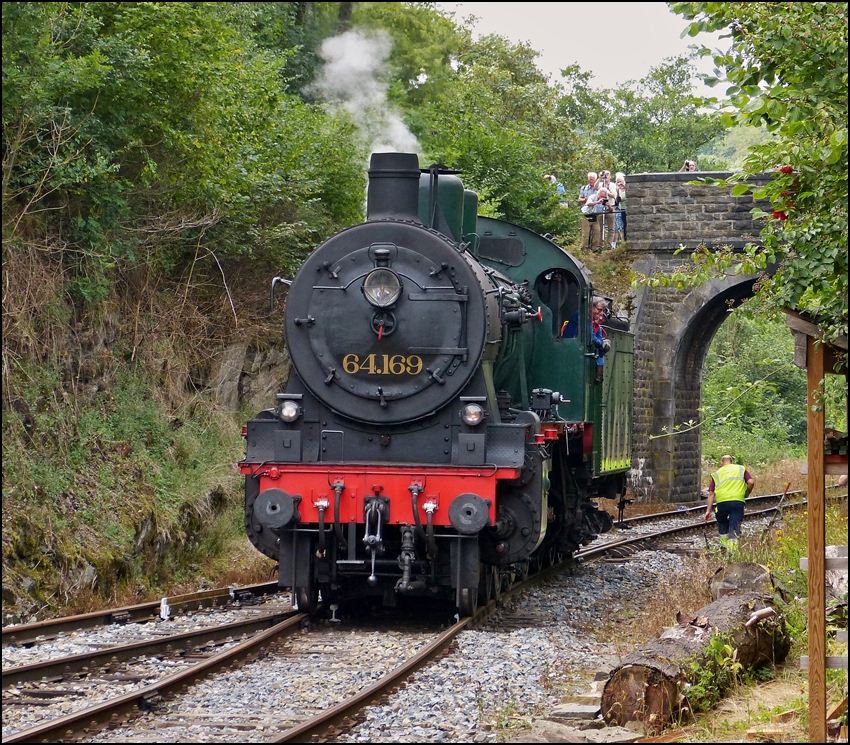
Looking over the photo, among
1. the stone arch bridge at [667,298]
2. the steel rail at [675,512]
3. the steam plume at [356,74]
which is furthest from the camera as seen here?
the stone arch bridge at [667,298]

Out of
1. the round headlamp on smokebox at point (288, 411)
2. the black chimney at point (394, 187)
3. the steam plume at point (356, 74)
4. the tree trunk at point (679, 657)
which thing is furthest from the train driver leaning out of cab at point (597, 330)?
the steam plume at point (356, 74)

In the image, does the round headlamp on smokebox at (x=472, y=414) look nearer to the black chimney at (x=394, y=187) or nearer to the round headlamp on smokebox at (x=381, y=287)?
the round headlamp on smokebox at (x=381, y=287)

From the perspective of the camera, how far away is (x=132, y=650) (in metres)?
6.80

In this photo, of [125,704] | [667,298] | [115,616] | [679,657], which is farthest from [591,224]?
[125,704]

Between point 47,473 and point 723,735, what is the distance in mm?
5942

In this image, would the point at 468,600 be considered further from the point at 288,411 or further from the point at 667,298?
the point at 667,298

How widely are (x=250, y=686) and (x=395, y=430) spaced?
2.44 metres

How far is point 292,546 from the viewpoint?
8.08 metres

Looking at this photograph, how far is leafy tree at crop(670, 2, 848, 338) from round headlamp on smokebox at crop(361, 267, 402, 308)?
265cm

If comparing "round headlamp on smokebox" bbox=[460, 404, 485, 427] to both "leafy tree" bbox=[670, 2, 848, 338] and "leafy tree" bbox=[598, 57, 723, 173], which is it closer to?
"leafy tree" bbox=[670, 2, 848, 338]

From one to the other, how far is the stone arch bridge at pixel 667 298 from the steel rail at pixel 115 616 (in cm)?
1183

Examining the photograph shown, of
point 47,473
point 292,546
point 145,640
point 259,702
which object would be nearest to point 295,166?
point 47,473

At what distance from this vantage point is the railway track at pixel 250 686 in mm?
5164

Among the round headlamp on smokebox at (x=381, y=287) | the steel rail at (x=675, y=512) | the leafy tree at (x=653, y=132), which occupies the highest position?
the leafy tree at (x=653, y=132)
